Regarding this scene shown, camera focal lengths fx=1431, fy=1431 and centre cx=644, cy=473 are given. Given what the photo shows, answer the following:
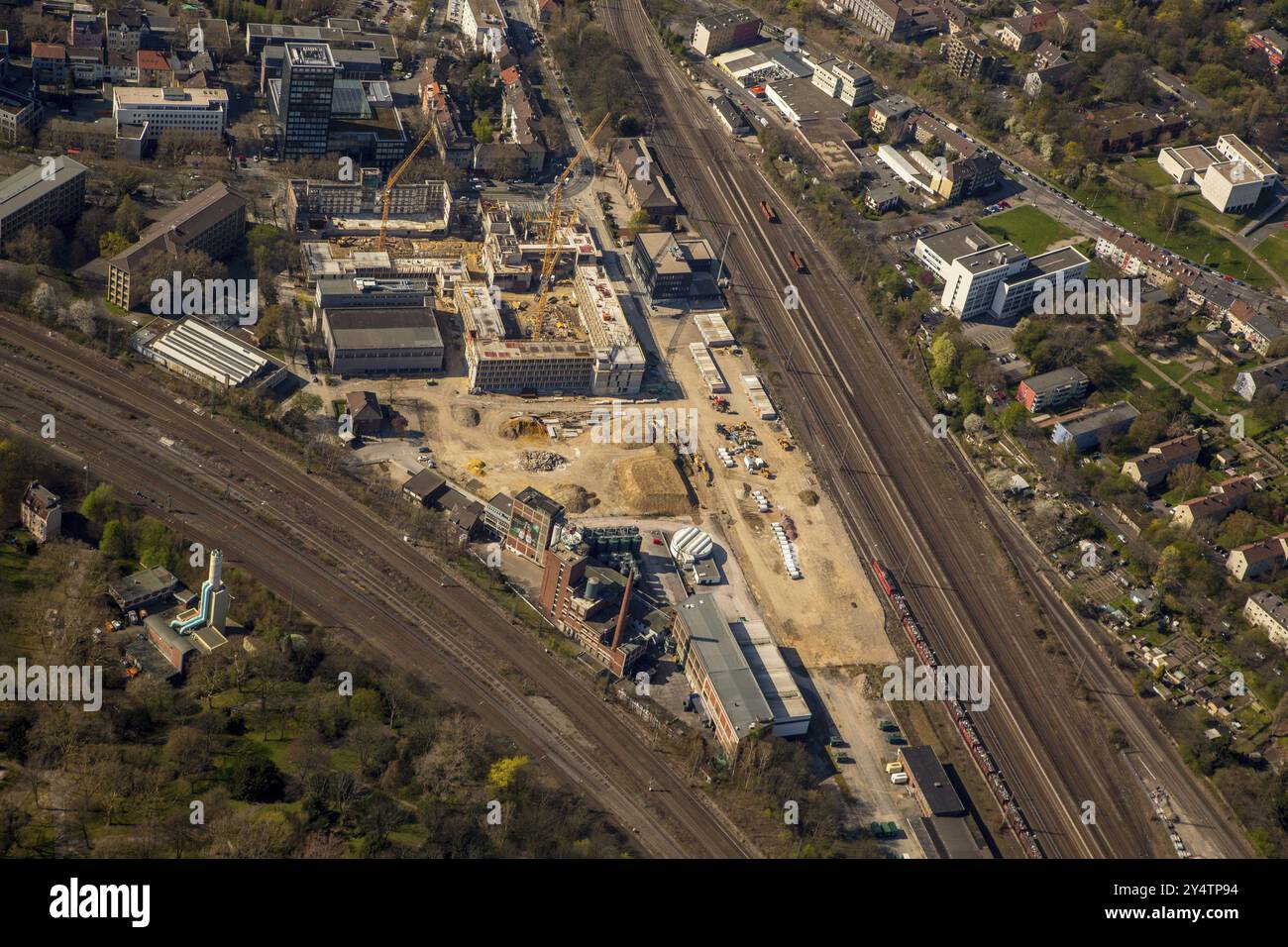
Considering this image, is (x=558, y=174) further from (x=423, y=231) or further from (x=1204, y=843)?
(x=1204, y=843)

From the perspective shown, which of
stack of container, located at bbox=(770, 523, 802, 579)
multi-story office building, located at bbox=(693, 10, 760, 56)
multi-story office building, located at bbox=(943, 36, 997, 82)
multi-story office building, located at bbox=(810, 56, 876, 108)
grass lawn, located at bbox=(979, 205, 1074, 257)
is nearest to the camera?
stack of container, located at bbox=(770, 523, 802, 579)

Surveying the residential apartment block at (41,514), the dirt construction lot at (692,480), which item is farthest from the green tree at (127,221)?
the residential apartment block at (41,514)

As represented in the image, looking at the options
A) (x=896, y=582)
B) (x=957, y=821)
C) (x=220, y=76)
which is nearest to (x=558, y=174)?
(x=220, y=76)

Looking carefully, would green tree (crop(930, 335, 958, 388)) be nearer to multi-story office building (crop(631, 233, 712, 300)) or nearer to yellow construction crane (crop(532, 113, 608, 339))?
multi-story office building (crop(631, 233, 712, 300))

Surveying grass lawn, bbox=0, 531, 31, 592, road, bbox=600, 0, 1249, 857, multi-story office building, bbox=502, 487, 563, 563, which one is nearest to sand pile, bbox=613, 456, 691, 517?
multi-story office building, bbox=502, 487, 563, 563

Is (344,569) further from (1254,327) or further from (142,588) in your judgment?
(1254,327)

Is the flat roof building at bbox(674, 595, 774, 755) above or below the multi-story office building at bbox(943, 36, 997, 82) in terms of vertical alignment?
below

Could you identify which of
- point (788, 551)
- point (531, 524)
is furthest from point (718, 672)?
point (531, 524)
